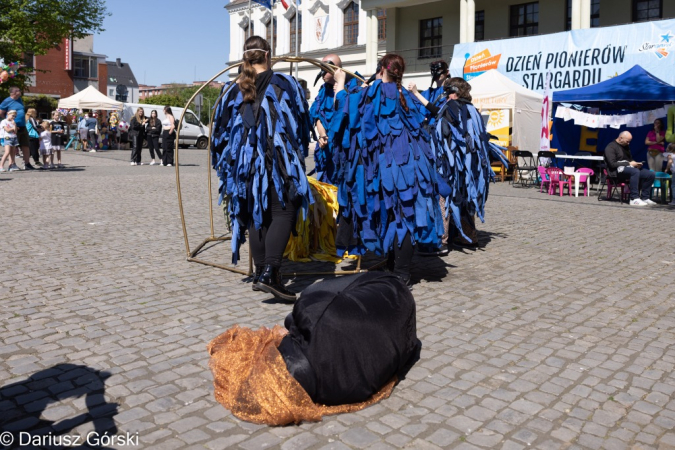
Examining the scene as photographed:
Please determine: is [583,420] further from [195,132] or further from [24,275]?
[195,132]

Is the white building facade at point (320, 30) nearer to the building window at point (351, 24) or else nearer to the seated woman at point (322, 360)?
the building window at point (351, 24)

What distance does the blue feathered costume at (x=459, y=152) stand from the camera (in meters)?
7.07

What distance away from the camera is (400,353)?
347 cm

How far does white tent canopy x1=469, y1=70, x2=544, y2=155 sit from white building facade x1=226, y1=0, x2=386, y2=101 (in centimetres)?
1351

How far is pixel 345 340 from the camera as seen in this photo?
3209 mm

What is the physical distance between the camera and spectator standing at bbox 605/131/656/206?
40.7 ft

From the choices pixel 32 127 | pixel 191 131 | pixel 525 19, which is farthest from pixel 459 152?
pixel 191 131

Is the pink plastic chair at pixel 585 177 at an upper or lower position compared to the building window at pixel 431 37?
lower

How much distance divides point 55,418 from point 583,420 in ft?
7.84

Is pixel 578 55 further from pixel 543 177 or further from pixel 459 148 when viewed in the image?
pixel 459 148

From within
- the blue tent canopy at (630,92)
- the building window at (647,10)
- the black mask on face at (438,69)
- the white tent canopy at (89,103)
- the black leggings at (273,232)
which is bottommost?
the black leggings at (273,232)

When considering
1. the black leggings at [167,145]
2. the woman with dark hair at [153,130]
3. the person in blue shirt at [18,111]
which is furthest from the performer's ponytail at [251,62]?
the woman with dark hair at [153,130]

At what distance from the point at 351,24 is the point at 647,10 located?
18.4 m

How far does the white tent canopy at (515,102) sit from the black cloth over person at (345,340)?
608 inches
